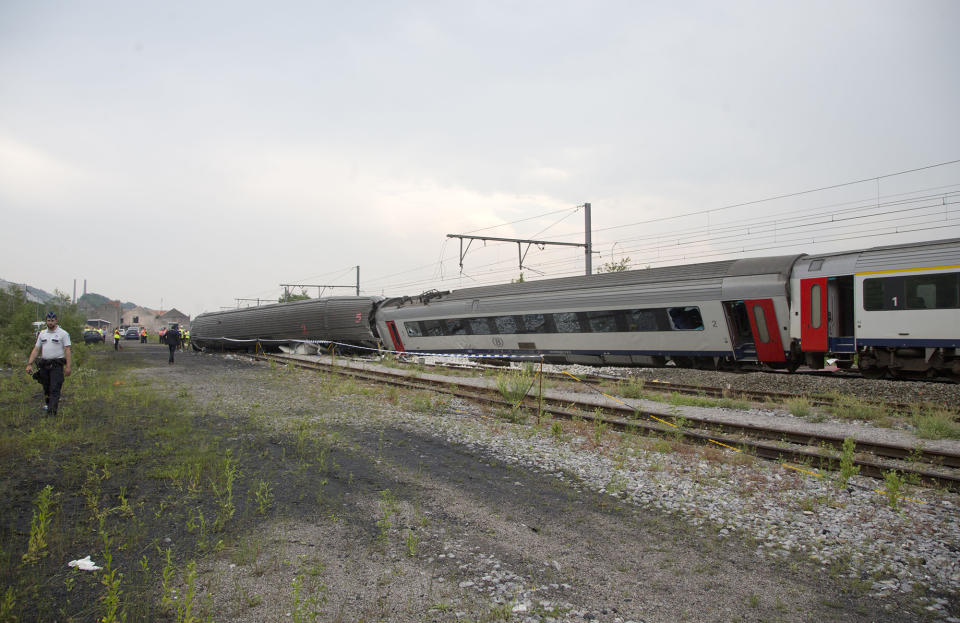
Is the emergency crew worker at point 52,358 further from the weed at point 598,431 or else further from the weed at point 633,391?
the weed at point 633,391

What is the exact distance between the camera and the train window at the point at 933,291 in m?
10.6

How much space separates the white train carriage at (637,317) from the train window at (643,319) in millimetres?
29

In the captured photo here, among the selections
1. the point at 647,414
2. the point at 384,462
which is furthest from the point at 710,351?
the point at 384,462

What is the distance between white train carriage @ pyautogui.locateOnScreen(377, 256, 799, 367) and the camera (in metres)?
13.5

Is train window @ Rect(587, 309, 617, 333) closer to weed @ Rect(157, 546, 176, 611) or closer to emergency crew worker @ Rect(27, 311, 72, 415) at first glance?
emergency crew worker @ Rect(27, 311, 72, 415)

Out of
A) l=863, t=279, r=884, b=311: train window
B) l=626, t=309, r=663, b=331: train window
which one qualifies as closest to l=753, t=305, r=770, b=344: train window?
l=863, t=279, r=884, b=311: train window

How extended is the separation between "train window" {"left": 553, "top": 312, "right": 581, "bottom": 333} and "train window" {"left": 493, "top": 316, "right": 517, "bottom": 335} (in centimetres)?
182

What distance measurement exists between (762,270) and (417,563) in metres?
12.8

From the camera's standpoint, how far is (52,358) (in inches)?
330

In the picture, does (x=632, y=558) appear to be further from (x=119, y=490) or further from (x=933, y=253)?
(x=933, y=253)

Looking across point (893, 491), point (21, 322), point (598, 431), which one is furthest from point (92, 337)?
point (893, 491)

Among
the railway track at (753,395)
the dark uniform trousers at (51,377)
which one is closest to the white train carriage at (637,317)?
the railway track at (753,395)

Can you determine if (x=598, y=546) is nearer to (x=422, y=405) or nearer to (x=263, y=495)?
(x=263, y=495)

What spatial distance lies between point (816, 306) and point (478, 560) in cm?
1193
